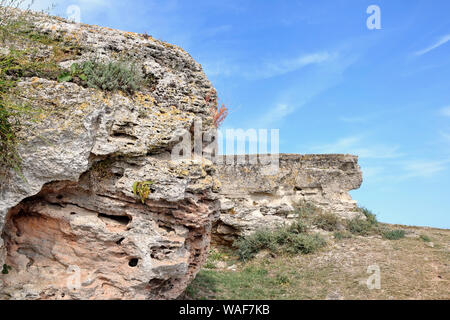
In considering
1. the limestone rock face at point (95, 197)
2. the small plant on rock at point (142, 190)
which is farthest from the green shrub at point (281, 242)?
the small plant on rock at point (142, 190)

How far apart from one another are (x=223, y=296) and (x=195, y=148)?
3979 millimetres

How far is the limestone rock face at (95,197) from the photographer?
447 centimetres

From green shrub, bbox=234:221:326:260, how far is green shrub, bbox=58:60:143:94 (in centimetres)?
775

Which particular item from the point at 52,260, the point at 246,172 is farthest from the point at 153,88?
the point at 246,172

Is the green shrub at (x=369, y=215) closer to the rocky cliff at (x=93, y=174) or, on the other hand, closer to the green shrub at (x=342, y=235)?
the green shrub at (x=342, y=235)

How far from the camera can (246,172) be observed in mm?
13664

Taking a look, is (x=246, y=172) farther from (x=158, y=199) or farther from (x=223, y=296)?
(x=158, y=199)

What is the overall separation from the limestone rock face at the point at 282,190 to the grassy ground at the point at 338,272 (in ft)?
4.84

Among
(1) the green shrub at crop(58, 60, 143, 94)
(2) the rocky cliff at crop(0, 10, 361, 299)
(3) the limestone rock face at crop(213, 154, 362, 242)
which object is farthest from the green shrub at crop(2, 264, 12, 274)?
(3) the limestone rock face at crop(213, 154, 362, 242)

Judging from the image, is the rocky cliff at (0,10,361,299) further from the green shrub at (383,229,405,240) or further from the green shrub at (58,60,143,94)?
the green shrub at (383,229,405,240)

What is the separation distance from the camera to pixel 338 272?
361 inches

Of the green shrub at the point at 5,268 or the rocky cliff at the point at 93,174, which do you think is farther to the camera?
the green shrub at the point at 5,268

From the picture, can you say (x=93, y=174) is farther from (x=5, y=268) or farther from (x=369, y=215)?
(x=369, y=215)
